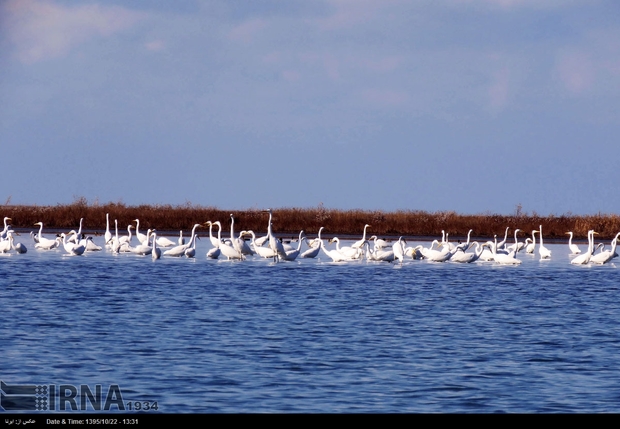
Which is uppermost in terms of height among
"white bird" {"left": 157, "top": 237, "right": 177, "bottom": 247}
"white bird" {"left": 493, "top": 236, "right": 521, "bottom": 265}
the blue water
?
"white bird" {"left": 157, "top": 237, "right": 177, "bottom": 247}

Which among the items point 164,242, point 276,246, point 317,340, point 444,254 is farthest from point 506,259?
point 317,340

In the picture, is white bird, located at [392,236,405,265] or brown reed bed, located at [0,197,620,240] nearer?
white bird, located at [392,236,405,265]

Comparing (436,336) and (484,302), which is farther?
(484,302)

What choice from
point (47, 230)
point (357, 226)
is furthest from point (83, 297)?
point (357, 226)

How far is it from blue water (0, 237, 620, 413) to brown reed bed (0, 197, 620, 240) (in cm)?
2454

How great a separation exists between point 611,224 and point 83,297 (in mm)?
38224

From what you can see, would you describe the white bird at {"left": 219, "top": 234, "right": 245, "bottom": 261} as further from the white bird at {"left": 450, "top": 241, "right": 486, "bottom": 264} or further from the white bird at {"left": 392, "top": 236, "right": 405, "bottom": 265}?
the white bird at {"left": 450, "top": 241, "right": 486, "bottom": 264}

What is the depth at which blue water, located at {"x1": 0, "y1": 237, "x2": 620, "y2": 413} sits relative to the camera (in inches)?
388

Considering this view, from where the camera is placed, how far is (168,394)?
9555 mm

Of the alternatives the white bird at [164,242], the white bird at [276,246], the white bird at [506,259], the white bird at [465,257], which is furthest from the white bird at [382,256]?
the white bird at [164,242]

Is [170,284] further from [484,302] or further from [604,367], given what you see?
[604,367]

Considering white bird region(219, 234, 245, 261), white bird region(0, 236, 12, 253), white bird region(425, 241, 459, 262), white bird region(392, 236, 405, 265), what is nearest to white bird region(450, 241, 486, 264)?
white bird region(425, 241, 459, 262)

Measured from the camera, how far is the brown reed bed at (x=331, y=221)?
50594 millimetres

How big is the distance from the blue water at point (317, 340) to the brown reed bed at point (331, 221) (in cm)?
2454
